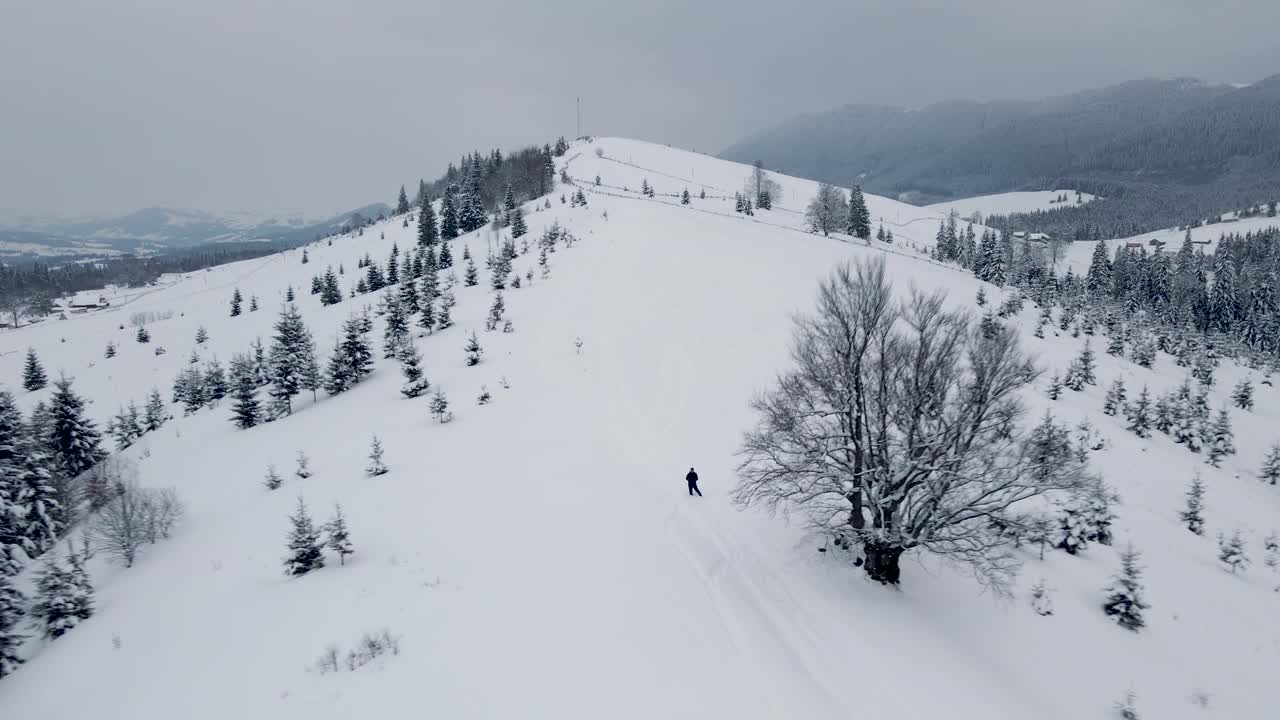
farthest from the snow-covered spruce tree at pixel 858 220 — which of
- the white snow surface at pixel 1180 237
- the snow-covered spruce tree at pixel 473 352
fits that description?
the white snow surface at pixel 1180 237

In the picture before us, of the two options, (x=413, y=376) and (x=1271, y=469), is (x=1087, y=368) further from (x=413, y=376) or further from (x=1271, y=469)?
(x=413, y=376)

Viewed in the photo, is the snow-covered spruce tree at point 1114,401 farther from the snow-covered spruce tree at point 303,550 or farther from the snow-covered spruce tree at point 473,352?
the snow-covered spruce tree at point 303,550

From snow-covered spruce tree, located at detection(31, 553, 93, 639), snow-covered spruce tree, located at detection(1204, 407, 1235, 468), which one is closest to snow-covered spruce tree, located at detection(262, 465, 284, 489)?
snow-covered spruce tree, located at detection(31, 553, 93, 639)

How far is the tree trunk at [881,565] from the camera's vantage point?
13.3m

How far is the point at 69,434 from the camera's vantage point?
27703 mm

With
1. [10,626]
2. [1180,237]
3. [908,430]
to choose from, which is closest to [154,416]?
[10,626]

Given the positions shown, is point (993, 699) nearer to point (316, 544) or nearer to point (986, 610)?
point (986, 610)

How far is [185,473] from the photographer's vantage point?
24.5 metres

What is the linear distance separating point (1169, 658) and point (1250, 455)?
3510cm

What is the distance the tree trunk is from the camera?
13320 millimetres

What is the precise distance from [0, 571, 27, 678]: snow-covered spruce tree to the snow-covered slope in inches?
15.4

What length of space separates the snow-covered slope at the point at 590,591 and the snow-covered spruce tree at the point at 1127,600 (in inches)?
21.0

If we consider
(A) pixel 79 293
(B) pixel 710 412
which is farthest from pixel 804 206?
(A) pixel 79 293

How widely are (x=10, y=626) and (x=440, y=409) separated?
1284cm
